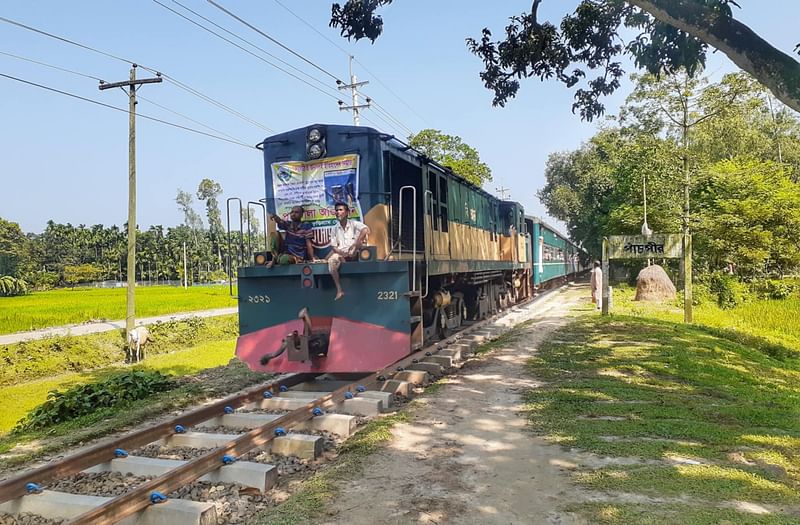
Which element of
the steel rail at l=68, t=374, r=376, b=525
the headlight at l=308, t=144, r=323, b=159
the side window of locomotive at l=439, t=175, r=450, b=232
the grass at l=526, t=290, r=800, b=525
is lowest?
the grass at l=526, t=290, r=800, b=525

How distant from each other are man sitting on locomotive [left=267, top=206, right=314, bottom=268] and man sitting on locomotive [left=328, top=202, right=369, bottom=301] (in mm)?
492

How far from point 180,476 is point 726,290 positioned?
21.5 metres

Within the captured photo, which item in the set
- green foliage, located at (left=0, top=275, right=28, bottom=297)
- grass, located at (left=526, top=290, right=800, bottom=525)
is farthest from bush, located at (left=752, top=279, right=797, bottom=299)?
green foliage, located at (left=0, top=275, right=28, bottom=297)

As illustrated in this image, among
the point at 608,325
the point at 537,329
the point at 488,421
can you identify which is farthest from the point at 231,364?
the point at 608,325

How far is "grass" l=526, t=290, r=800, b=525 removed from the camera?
380 cm

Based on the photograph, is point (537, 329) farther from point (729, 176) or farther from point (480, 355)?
point (729, 176)

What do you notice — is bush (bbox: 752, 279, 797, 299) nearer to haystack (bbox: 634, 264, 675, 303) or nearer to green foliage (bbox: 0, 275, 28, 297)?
haystack (bbox: 634, 264, 675, 303)

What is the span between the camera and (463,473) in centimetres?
447

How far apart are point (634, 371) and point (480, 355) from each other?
2733 millimetres

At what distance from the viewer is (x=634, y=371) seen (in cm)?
830

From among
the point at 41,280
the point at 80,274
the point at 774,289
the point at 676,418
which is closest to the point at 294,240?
the point at 676,418

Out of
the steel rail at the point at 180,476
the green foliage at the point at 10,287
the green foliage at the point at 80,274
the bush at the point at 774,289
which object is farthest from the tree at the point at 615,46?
the green foliage at the point at 80,274

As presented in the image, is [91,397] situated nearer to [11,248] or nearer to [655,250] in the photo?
[655,250]

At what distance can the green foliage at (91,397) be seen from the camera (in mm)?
7000
